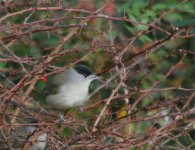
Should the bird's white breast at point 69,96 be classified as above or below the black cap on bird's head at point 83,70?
below

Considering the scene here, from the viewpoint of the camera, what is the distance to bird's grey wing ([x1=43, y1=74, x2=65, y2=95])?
6078mm

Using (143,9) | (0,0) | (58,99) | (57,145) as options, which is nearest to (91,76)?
(58,99)

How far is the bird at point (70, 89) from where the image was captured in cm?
608

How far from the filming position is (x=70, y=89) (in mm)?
6266

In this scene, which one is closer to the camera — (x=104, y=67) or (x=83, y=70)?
(x=104, y=67)

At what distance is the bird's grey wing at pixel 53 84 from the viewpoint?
608 cm

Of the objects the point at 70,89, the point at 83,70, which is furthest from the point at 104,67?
the point at 70,89

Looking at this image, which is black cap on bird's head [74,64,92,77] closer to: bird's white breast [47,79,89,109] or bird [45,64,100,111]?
bird [45,64,100,111]

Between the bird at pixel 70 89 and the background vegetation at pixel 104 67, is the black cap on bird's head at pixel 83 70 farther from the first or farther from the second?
the background vegetation at pixel 104 67

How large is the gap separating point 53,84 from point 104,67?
55 cm

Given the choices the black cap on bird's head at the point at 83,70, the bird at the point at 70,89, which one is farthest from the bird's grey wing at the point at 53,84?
the black cap on bird's head at the point at 83,70

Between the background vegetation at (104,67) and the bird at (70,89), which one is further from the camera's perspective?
the bird at (70,89)

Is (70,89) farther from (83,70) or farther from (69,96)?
(83,70)

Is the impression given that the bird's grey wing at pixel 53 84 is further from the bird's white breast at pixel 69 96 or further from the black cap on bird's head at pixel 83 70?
the black cap on bird's head at pixel 83 70
